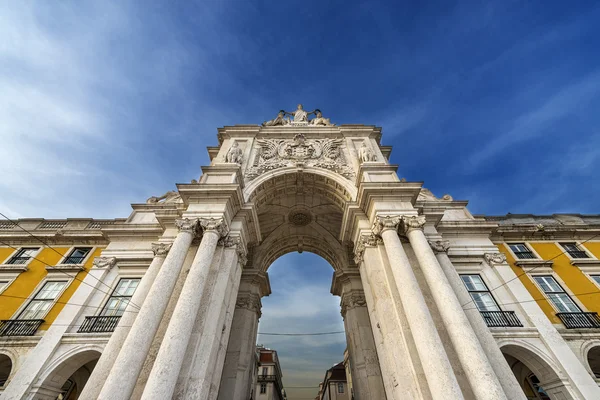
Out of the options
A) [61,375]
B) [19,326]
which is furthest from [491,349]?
[19,326]

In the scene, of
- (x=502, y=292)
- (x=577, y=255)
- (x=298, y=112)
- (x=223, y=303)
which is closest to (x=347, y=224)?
(x=223, y=303)

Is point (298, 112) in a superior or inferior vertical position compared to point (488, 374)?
superior

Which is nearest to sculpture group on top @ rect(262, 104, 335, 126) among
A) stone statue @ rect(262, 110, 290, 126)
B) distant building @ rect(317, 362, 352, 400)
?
stone statue @ rect(262, 110, 290, 126)

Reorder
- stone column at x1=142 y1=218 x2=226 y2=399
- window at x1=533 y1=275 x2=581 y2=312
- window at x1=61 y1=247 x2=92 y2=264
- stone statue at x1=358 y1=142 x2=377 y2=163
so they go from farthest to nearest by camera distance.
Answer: stone statue at x1=358 y1=142 x2=377 y2=163 → window at x1=61 y1=247 x2=92 y2=264 → window at x1=533 y1=275 x2=581 y2=312 → stone column at x1=142 y1=218 x2=226 y2=399

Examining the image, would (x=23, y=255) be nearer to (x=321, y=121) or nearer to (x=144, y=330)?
(x=144, y=330)

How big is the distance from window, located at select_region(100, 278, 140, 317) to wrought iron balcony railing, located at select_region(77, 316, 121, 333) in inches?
10.0

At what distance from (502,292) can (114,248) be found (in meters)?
19.1

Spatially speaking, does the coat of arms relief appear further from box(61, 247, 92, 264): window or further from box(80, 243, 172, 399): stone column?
box(61, 247, 92, 264): window

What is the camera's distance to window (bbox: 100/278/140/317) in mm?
10805

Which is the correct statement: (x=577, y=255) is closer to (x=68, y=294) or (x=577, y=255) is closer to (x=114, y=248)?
(x=114, y=248)

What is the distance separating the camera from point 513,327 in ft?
33.2

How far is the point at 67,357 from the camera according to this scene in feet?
31.0

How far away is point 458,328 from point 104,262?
1512cm

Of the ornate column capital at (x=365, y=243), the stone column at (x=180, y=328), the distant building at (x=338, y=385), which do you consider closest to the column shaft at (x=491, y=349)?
the ornate column capital at (x=365, y=243)
